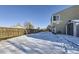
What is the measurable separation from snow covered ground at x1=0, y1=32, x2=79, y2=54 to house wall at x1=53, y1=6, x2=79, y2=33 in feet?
0.69

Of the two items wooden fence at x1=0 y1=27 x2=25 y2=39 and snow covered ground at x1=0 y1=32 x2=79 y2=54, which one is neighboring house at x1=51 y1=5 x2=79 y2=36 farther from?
wooden fence at x1=0 y1=27 x2=25 y2=39

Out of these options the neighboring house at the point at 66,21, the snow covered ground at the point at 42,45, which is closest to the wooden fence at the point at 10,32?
the snow covered ground at the point at 42,45

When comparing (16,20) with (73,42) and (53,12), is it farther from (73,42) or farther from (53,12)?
(73,42)

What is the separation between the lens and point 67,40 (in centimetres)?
600

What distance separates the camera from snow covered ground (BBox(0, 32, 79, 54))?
19.5ft

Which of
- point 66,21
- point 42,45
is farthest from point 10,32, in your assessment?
point 66,21

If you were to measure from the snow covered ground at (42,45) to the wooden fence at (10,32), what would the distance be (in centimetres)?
11

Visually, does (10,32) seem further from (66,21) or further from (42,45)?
(66,21)

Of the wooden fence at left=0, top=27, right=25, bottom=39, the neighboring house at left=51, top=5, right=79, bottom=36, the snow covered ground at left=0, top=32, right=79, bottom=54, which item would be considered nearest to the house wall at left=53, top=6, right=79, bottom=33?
the neighboring house at left=51, top=5, right=79, bottom=36

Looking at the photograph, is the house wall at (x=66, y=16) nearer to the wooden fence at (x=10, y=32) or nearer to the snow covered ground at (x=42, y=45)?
the snow covered ground at (x=42, y=45)

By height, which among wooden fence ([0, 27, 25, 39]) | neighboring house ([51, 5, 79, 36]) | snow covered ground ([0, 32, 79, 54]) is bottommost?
snow covered ground ([0, 32, 79, 54])

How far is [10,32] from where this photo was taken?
6.15 metres

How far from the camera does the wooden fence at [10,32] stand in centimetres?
609
